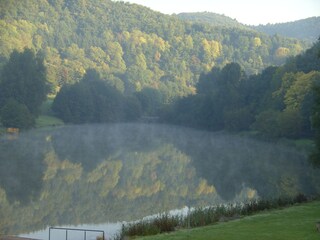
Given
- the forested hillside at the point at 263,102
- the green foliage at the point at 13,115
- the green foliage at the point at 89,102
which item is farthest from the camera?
the green foliage at the point at 89,102

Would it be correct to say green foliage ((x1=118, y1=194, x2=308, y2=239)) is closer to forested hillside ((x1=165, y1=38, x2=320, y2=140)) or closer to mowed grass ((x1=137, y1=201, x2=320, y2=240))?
mowed grass ((x1=137, y1=201, x2=320, y2=240))

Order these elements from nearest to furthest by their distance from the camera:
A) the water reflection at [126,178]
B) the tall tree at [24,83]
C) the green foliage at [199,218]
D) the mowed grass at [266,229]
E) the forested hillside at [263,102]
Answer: the mowed grass at [266,229] → the green foliage at [199,218] → the water reflection at [126,178] → the forested hillside at [263,102] → the tall tree at [24,83]

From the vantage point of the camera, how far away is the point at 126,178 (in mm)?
49219

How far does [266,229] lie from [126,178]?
29.3 m

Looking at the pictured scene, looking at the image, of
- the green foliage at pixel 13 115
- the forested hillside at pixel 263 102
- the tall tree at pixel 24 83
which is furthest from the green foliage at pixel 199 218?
the tall tree at pixel 24 83

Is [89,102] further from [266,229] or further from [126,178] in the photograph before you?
[266,229]

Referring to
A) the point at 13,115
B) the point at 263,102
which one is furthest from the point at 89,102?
the point at 263,102

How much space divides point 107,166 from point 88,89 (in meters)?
89.0

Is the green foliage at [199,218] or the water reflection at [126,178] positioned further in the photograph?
the water reflection at [126,178]

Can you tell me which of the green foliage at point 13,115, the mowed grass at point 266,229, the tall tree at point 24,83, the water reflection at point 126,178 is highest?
the tall tree at point 24,83

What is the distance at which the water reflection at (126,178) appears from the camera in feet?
116

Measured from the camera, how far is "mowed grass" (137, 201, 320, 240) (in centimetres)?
1964

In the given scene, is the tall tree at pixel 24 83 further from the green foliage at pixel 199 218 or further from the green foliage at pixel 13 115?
the green foliage at pixel 199 218

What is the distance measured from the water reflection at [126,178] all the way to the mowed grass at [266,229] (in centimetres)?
1099
